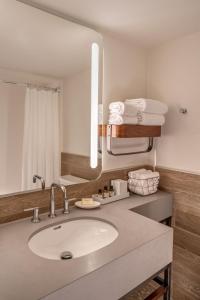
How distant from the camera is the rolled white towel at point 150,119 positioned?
1.65m

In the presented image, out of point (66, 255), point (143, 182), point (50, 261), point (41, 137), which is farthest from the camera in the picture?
point (143, 182)

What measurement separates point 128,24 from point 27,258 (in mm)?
1554

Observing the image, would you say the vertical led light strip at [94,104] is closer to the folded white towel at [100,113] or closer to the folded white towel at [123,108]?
the folded white towel at [100,113]

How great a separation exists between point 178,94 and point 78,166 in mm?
1002

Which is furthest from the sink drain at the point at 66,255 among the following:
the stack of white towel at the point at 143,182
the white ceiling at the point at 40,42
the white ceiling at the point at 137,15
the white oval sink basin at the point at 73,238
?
the white ceiling at the point at 137,15

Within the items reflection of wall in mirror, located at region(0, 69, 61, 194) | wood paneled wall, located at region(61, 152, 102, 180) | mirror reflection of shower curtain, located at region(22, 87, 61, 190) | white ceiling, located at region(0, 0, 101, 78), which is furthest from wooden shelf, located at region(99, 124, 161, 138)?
reflection of wall in mirror, located at region(0, 69, 61, 194)

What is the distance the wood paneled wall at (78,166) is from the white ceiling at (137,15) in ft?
2.99

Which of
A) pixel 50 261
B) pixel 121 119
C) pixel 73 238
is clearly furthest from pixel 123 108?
pixel 50 261

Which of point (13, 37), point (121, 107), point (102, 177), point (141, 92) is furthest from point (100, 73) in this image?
point (102, 177)

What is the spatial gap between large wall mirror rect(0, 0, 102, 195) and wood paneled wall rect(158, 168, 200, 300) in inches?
27.2

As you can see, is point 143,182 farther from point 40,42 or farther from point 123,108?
point 40,42

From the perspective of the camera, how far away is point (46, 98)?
4.75 ft

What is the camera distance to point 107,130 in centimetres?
165

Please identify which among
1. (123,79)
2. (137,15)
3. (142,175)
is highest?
(137,15)
